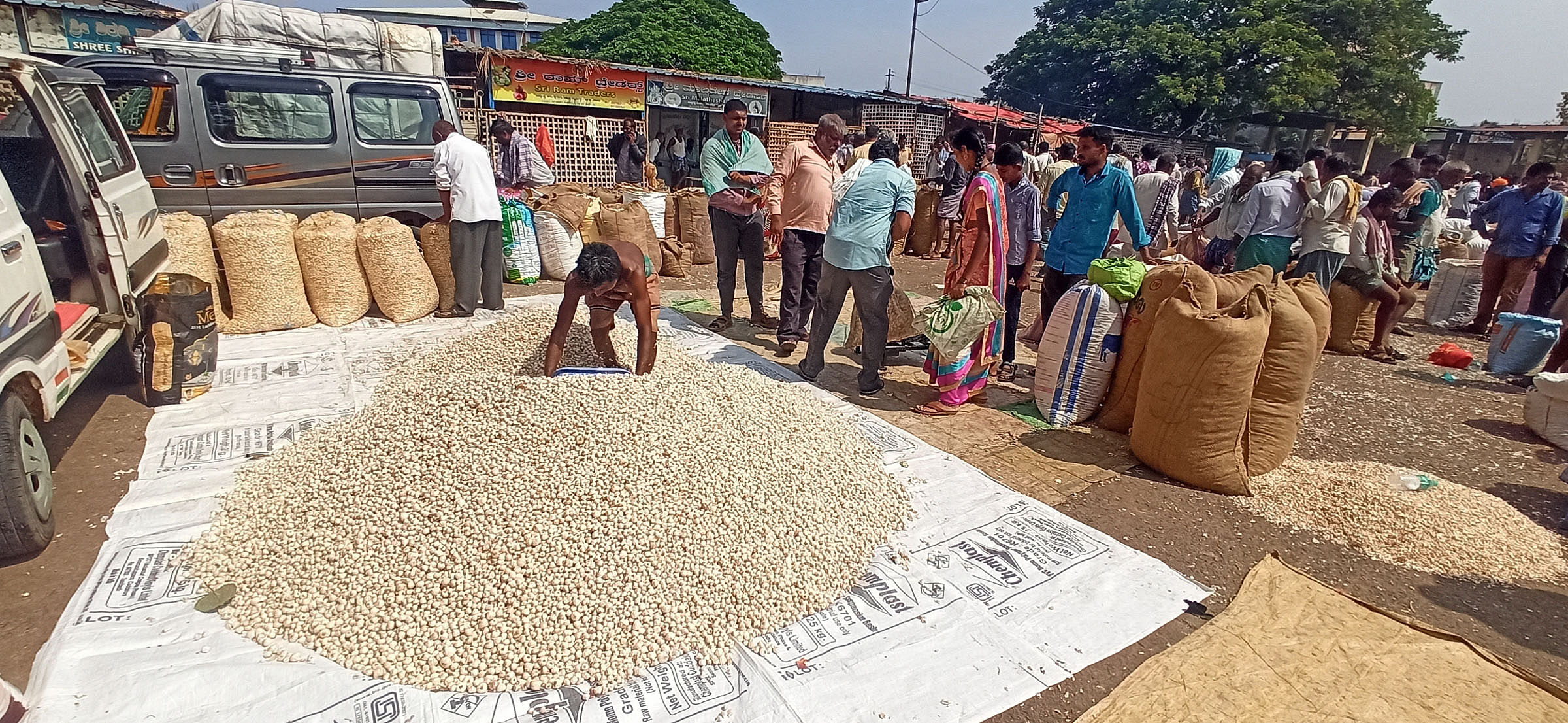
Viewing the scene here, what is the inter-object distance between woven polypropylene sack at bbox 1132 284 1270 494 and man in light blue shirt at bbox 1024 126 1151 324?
3.14ft

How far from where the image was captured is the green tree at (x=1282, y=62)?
2094 centimetres

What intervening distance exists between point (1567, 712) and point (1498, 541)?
1.27 m

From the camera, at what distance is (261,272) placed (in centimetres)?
454

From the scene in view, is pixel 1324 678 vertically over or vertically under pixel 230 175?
under

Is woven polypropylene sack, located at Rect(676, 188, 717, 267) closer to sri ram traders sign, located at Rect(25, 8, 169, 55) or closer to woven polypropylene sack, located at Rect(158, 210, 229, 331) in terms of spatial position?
woven polypropylene sack, located at Rect(158, 210, 229, 331)

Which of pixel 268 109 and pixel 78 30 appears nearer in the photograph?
pixel 268 109

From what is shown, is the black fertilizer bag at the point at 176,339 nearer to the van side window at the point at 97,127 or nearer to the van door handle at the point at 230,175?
the van side window at the point at 97,127

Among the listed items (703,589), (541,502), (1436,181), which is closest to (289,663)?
(541,502)

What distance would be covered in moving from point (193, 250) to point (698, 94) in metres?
10.9

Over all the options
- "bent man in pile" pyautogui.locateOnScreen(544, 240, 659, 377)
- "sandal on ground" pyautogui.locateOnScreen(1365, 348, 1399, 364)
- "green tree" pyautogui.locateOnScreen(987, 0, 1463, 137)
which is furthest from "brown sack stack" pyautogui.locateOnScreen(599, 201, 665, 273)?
"green tree" pyautogui.locateOnScreen(987, 0, 1463, 137)

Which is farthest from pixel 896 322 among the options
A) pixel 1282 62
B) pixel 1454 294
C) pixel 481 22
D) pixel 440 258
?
pixel 481 22

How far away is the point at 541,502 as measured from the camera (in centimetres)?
234

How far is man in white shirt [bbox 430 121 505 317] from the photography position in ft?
16.8

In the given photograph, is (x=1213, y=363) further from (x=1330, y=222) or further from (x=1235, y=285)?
(x=1330, y=222)
